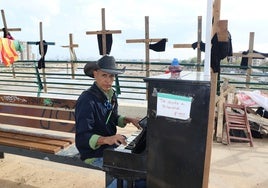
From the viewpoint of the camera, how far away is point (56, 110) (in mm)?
3402

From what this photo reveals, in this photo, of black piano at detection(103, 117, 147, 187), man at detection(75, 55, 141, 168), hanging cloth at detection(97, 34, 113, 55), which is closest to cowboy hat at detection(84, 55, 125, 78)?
man at detection(75, 55, 141, 168)

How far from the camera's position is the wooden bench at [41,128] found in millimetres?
2791

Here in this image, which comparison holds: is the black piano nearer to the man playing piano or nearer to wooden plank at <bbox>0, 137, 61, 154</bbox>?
the man playing piano

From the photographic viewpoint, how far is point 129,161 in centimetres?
189

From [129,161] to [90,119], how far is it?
533 mm

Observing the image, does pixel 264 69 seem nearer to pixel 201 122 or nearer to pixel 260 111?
pixel 260 111

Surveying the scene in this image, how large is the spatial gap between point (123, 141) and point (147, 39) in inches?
203

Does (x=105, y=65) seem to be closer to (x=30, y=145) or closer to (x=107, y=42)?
(x=30, y=145)

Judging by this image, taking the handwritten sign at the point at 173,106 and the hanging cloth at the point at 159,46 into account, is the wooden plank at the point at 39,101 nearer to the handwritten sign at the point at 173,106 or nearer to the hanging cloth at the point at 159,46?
the handwritten sign at the point at 173,106

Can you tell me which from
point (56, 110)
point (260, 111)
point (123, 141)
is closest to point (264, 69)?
point (260, 111)

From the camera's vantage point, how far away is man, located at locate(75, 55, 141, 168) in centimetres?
222

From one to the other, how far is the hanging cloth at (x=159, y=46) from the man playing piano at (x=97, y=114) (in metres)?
4.46

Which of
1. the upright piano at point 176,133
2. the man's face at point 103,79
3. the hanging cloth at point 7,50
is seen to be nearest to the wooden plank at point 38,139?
the man's face at point 103,79

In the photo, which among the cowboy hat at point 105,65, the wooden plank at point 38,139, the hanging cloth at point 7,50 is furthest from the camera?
the hanging cloth at point 7,50
